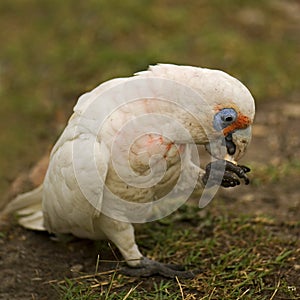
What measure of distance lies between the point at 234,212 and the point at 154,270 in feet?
2.99

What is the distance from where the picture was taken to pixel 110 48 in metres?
6.66

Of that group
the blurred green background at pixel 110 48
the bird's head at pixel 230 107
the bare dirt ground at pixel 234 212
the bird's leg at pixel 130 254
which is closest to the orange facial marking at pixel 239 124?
the bird's head at pixel 230 107

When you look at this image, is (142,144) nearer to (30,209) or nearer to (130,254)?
(130,254)

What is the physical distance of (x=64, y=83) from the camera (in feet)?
20.4

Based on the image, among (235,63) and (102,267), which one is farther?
(235,63)

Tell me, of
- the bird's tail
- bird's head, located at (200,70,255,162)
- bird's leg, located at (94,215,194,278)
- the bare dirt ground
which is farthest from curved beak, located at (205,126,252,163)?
the bird's tail

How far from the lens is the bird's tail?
3.78 meters

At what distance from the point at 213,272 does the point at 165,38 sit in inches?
160

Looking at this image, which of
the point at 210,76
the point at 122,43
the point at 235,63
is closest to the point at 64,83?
the point at 122,43

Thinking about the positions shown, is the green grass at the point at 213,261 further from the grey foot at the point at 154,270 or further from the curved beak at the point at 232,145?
the curved beak at the point at 232,145

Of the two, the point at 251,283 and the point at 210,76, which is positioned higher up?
the point at 210,76

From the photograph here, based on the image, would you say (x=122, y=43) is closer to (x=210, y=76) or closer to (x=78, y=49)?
(x=78, y=49)

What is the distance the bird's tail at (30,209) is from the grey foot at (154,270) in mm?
670

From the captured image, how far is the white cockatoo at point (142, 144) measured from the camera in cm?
294
